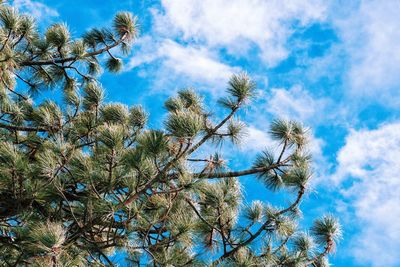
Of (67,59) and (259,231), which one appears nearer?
(259,231)

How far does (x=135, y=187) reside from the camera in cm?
346

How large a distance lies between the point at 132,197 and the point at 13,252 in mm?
1680

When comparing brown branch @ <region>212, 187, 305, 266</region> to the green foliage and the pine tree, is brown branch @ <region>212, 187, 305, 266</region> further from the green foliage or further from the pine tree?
the green foliage

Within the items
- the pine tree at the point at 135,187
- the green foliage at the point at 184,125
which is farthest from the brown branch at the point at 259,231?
the green foliage at the point at 184,125

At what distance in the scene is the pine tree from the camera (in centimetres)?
336

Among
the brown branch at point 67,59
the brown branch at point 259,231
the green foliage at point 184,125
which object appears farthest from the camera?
the brown branch at point 67,59

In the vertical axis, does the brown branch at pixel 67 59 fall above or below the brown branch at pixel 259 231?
above

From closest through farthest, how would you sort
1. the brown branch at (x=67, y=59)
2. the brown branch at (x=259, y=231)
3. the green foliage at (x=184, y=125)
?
the green foliage at (x=184, y=125)
the brown branch at (x=259, y=231)
the brown branch at (x=67, y=59)

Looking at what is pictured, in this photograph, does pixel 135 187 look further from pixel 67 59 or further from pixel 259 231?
pixel 67 59

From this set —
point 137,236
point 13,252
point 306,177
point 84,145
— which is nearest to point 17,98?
point 84,145

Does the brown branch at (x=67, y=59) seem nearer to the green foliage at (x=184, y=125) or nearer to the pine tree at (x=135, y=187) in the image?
the pine tree at (x=135, y=187)

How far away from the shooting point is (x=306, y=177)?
3.85 m

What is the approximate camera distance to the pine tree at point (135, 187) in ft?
11.0

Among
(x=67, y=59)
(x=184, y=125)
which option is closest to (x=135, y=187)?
(x=184, y=125)
